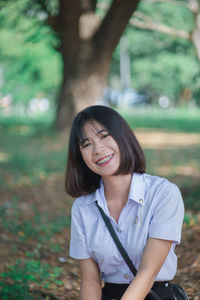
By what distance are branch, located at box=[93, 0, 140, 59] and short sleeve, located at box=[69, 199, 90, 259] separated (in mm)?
6925

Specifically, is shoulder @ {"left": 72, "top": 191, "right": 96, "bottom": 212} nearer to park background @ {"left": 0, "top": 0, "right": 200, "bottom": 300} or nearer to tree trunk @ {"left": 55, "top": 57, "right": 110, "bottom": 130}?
park background @ {"left": 0, "top": 0, "right": 200, "bottom": 300}

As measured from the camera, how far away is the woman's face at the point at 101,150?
2340mm

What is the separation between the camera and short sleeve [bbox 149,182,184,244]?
2195 mm

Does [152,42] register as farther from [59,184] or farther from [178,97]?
[59,184]

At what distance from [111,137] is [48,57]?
18973 mm

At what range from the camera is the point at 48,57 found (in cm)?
2062

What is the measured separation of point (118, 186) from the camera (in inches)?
96.0

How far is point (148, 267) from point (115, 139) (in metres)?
0.69

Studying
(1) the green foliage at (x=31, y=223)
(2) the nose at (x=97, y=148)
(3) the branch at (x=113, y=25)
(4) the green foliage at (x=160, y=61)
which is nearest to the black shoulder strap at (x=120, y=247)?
(2) the nose at (x=97, y=148)

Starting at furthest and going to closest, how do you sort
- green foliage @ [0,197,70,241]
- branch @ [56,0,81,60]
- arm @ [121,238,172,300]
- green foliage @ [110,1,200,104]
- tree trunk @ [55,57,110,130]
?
green foliage @ [110,1,200,104] → tree trunk @ [55,57,110,130] → branch @ [56,0,81,60] → green foliage @ [0,197,70,241] → arm @ [121,238,172,300]

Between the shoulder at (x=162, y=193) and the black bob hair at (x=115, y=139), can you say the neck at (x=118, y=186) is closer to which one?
the black bob hair at (x=115, y=139)

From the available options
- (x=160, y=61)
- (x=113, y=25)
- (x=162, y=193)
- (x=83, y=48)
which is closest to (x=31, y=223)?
(x=162, y=193)

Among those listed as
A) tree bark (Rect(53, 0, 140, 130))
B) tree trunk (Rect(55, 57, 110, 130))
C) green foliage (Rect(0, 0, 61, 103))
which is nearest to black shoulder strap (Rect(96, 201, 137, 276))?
green foliage (Rect(0, 0, 61, 103))

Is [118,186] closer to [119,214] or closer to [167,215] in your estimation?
[119,214]
